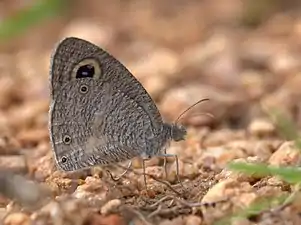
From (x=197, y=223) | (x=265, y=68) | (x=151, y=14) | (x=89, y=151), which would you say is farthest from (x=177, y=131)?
(x=151, y=14)

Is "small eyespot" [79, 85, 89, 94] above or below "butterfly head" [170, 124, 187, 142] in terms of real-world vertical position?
above

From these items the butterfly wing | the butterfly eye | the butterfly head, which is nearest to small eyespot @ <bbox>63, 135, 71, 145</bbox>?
the butterfly wing

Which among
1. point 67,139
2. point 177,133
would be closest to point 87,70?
point 67,139

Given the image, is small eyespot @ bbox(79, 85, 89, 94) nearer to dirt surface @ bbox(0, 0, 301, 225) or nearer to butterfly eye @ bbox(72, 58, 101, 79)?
butterfly eye @ bbox(72, 58, 101, 79)

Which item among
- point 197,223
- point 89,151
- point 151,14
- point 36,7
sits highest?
point 151,14

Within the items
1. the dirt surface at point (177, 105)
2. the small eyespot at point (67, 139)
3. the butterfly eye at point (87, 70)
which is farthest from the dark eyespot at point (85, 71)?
the dirt surface at point (177, 105)

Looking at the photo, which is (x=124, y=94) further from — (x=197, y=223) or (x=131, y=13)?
(x=131, y=13)
